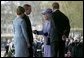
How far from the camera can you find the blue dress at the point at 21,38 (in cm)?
447

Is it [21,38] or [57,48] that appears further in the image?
[57,48]

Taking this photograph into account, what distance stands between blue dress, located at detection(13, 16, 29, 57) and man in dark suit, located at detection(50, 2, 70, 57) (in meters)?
0.53

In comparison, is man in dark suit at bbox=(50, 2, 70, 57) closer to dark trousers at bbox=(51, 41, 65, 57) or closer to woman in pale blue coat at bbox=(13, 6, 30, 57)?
dark trousers at bbox=(51, 41, 65, 57)

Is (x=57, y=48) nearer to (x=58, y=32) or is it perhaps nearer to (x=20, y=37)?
(x=58, y=32)

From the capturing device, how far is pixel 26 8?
4734 mm

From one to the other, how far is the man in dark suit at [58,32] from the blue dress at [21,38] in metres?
0.53

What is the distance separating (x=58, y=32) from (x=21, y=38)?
67cm

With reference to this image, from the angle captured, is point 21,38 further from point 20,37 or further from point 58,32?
point 58,32

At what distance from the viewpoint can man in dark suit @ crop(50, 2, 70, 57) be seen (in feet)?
15.9

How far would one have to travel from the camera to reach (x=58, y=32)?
4.84 metres

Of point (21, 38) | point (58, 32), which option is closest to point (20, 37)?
point (21, 38)

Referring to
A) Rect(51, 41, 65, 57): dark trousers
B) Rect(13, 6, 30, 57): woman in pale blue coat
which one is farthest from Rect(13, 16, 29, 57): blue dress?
Rect(51, 41, 65, 57): dark trousers

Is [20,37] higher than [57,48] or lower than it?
higher

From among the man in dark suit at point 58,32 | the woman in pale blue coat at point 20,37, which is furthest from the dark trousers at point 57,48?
the woman in pale blue coat at point 20,37
